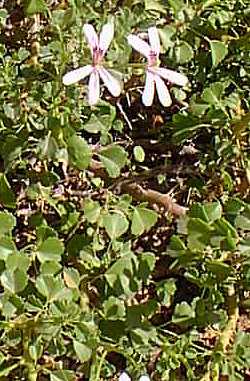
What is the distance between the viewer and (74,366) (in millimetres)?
1768

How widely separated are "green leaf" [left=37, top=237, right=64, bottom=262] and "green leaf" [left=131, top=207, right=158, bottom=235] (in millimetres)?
123

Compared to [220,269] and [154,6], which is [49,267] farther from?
→ [154,6]

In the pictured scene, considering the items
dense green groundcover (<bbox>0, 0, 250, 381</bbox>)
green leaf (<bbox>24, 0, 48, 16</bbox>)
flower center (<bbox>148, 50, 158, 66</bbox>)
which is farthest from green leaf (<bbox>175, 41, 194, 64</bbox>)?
green leaf (<bbox>24, 0, 48, 16</bbox>)

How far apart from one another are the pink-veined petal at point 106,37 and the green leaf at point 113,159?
180mm

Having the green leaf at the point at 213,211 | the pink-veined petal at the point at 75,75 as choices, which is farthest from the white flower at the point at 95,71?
the green leaf at the point at 213,211

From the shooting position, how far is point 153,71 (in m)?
1.69

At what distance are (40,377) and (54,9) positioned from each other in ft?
1.92

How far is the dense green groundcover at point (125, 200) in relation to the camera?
5.45 ft

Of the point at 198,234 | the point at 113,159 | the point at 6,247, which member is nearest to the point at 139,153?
the point at 113,159

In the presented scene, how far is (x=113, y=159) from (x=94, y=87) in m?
0.16

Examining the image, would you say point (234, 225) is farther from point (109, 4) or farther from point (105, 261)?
point (109, 4)

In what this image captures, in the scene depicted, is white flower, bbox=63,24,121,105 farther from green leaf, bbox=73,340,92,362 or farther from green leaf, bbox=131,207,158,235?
green leaf, bbox=73,340,92,362

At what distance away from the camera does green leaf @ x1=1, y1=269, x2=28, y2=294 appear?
A: 1.62m

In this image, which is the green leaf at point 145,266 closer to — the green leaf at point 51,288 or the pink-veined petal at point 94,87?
the green leaf at point 51,288
